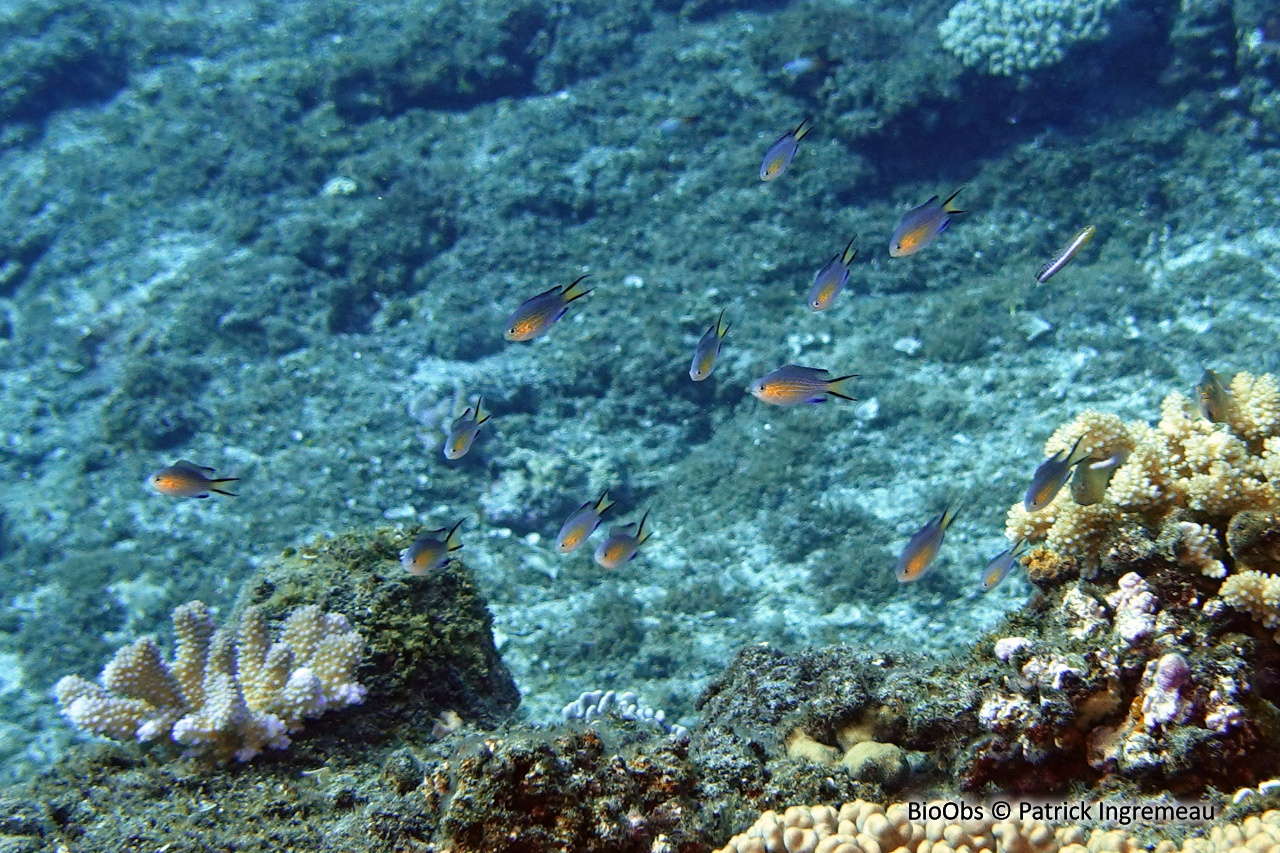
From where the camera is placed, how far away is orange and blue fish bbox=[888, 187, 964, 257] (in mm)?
4375

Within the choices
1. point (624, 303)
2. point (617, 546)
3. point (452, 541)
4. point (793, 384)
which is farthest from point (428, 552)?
point (624, 303)

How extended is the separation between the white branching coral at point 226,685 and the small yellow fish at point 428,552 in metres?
0.46

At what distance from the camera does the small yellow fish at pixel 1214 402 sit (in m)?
3.54

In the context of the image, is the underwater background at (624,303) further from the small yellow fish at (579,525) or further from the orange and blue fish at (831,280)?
the orange and blue fish at (831,280)

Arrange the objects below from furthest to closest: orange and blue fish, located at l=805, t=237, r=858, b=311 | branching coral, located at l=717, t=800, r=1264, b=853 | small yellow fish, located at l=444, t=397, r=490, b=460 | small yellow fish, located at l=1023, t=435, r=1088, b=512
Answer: small yellow fish, located at l=444, t=397, r=490, b=460 < orange and blue fish, located at l=805, t=237, r=858, b=311 < small yellow fish, located at l=1023, t=435, r=1088, b=512 < branching coral, located at l=717, t=800, r=1264, b=853

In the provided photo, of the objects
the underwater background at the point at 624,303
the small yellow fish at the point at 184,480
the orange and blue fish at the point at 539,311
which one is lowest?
the underwater background at the point at 624,303

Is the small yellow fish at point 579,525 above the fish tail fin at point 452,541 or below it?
below

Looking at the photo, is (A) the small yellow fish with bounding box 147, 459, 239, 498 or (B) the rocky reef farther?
(A) the small yellow fish with bounding box 147, 459, 239, 498

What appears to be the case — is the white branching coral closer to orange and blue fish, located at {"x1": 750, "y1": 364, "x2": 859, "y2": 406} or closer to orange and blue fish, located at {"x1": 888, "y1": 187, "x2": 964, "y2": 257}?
orange and blue fish, located at {"x1": 750, "y1": 364, "x2": 859, "y2": 406}

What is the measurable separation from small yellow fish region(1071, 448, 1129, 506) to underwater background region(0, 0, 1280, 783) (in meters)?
2.99

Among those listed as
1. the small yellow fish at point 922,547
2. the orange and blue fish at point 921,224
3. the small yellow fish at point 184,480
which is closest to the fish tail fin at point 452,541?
the small yellow fish at point 184,480

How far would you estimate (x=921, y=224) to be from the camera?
4449 mm

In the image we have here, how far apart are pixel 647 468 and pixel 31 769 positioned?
23.6 feet

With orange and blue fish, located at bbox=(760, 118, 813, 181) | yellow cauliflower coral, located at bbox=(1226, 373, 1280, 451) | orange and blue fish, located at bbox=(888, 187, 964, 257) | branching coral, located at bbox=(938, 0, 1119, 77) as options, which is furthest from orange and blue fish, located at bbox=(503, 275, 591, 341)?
branching coral, located at bbox=(938, 0, 1119, 77)
